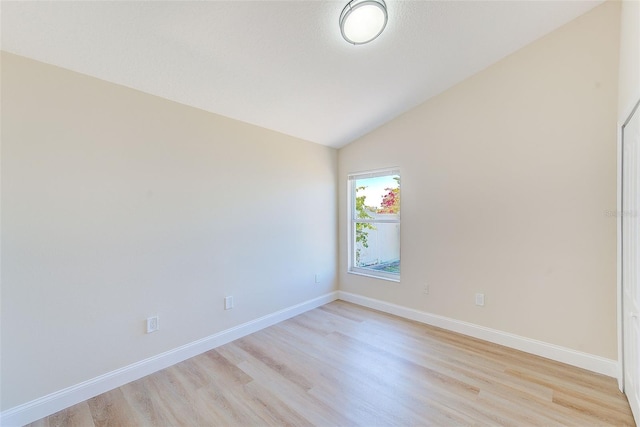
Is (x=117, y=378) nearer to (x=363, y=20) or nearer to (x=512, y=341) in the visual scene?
(x=363, y=20)

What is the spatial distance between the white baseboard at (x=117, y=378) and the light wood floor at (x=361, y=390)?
5 cm

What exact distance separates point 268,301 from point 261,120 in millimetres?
2019

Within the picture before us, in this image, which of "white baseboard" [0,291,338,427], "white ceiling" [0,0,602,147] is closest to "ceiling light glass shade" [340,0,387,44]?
"white ceiling" [0,0,602,147]

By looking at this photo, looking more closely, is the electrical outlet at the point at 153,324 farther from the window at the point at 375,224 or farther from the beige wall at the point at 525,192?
the beige wall at the point at 525,192

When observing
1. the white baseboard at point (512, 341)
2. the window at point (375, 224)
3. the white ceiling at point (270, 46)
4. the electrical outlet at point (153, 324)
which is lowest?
the white baseboard at point (512, 341)

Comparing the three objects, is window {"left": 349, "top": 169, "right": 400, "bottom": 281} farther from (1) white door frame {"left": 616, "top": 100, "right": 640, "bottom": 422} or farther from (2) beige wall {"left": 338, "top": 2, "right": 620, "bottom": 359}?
(1) white door frame {"left": 616, "top": 100, "right": 640, "bottom": 422}

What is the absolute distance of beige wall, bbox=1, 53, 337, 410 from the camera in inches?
67.1

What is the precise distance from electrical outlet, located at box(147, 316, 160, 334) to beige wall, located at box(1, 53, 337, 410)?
0.05 meters

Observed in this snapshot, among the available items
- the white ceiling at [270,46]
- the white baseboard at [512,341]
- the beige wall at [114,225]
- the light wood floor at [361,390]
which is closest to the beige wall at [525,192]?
the white baseboard at [512,341]

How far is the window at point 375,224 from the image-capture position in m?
3.52

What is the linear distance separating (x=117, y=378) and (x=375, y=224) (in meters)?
3.06

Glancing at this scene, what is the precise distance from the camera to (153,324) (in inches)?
88.0

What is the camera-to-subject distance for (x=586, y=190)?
7.25ft

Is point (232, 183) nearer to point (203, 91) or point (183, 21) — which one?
point (203, 91)
